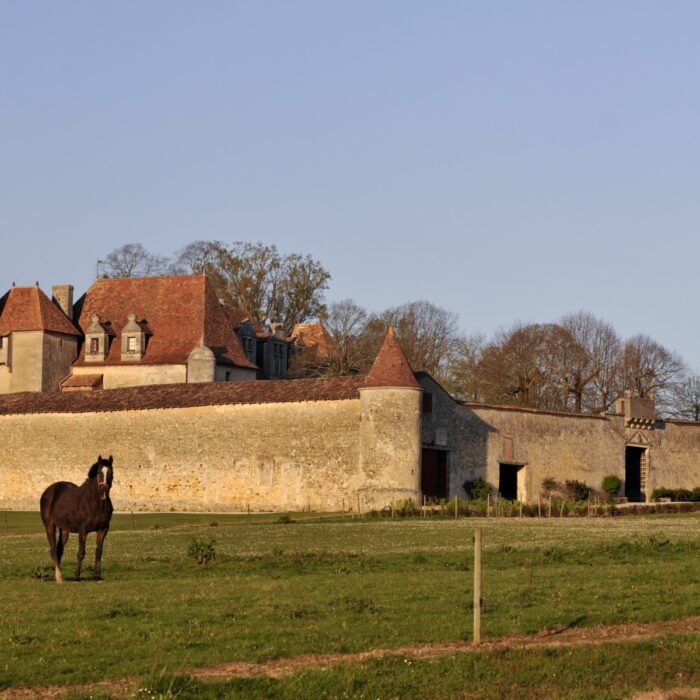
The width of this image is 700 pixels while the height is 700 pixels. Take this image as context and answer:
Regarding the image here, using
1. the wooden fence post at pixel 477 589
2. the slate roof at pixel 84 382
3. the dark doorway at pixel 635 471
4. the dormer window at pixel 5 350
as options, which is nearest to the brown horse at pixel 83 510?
the wooden fence post at pixel 477 589

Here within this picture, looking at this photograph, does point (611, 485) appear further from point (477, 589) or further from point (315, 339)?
point (477, 589)

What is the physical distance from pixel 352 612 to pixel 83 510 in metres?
6.99

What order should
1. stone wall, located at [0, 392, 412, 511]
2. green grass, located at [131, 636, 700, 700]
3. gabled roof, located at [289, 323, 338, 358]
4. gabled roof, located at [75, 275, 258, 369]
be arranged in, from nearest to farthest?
green grass, located at [131, 636, 700, 700] < stone wall, located at [0, 392, 412, 511] < gabled roof, located at [75, 275, 258, 369] < gabled roof, located at [289, 323, 338, 358]

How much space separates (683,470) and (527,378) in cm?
2204

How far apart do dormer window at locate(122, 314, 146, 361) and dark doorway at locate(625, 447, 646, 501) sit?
26.2 meters

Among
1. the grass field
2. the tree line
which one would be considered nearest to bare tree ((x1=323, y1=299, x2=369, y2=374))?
the tree line

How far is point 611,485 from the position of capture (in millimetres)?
59594

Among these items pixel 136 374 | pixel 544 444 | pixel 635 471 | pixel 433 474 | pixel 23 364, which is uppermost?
pixel 23 364

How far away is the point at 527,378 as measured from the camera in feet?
282

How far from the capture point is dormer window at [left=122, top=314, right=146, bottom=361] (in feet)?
228

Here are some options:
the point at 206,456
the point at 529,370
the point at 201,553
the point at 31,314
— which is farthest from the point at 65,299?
the point at 201,553

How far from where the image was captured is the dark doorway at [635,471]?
205 ft

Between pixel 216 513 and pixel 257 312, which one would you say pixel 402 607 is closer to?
pixel 216 513

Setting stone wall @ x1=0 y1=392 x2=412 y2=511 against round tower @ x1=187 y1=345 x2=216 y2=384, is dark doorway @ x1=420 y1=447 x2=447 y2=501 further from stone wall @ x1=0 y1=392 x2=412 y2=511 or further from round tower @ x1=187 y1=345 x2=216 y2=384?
round tower @ x1=187 y1=345 x2=216 y2=384
